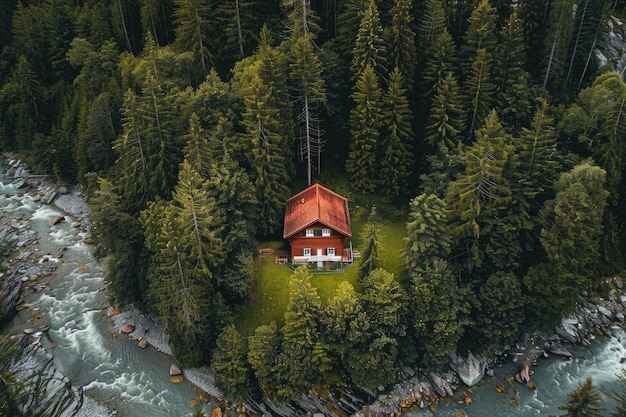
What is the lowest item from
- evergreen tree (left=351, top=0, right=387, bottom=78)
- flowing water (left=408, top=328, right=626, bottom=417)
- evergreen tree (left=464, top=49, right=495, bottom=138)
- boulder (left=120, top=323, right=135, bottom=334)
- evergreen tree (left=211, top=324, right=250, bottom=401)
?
flowing water (left=408, top=328, right=626, bottom=417)

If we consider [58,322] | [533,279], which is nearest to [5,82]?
[58,322]

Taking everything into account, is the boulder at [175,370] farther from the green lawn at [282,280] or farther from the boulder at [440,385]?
the boulder at [440,385]

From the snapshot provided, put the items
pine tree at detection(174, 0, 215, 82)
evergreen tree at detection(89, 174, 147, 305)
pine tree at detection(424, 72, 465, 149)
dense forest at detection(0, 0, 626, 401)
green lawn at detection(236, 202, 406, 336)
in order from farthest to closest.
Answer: pine tree at detection(174, 0, 215, 82)
pine tree at detection(424, 72, 465, 149)
evergreen tree at detection(89, 174, 147, 305)
green lawn at detection(236, 202, 406, 336)
dense forest at detection(0, 0, 626, 401)

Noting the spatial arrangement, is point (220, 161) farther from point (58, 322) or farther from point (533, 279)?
point (533, 279)

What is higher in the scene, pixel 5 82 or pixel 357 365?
pixel 5 82

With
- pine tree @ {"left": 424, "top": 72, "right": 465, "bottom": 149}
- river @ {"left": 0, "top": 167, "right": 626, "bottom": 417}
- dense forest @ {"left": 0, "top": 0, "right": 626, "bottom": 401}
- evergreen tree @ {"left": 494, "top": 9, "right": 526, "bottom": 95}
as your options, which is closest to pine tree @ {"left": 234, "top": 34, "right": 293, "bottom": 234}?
dense forest @ {"left": 0, "top": 0, "right": 626, "bottom": 401}

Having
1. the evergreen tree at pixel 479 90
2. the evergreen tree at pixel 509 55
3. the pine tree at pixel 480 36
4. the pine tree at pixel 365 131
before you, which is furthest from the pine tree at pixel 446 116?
the pine tree at pixel 365 131

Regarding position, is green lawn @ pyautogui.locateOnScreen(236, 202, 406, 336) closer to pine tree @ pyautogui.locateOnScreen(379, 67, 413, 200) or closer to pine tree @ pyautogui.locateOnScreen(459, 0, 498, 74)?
pine tree @ pyautogui.locateOnScreen(379, 67, 413, 200)
